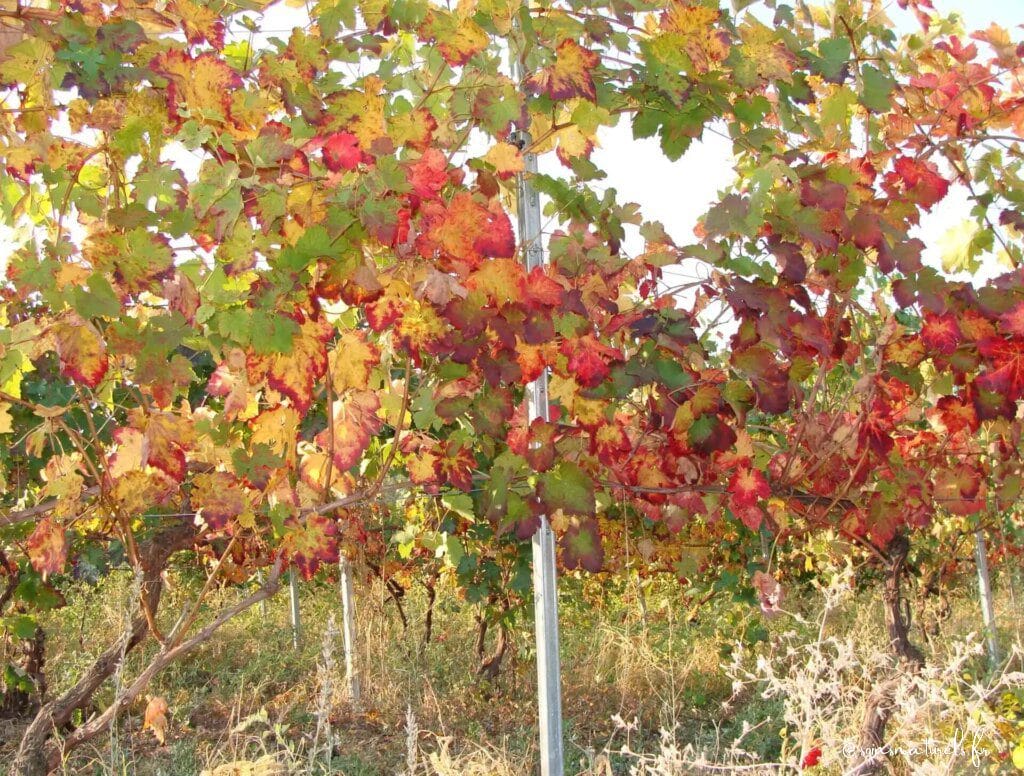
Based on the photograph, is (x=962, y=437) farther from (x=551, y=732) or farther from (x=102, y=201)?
(x=102, y=201)

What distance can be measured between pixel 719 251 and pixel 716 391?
25cm

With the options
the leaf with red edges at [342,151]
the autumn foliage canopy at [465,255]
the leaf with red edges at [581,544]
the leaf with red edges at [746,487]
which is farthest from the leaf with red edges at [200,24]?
the leaf with red edges at [746,487]

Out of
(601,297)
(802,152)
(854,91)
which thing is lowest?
(601,297)

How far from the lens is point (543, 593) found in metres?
1.85

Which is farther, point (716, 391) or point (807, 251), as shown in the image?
point (807, 251)

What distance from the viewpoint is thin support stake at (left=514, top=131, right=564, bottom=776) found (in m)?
1.82

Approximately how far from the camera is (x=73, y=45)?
1493 millimetres

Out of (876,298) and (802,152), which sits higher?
(802,152)

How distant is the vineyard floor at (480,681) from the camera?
367 centimetres

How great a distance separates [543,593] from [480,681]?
280 centimetres

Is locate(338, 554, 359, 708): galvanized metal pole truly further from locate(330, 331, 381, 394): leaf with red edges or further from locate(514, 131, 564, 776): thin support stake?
locate(330, 331, 381, 394): leaf with red edges

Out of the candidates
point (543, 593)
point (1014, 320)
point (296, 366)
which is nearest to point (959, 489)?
point (1014, 320)

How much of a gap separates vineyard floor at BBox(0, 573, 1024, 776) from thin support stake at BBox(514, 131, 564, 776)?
123 centimetres

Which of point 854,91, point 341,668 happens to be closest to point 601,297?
point 854,91
